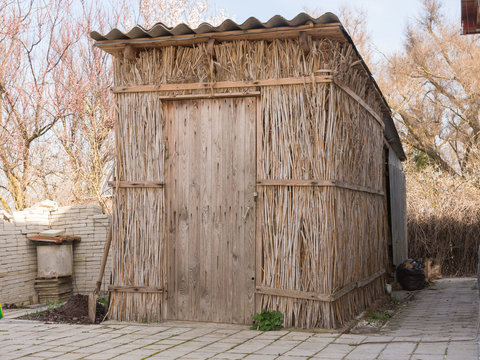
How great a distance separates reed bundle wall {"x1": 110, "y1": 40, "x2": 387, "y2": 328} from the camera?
21.4 feet

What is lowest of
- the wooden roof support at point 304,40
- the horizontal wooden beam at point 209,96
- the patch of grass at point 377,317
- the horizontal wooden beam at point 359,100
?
the patch of grass at point 377,317

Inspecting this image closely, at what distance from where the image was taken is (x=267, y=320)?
6.48 meters

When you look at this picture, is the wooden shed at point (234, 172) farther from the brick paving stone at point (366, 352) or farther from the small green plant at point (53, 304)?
the small green plant at point (53, 304)

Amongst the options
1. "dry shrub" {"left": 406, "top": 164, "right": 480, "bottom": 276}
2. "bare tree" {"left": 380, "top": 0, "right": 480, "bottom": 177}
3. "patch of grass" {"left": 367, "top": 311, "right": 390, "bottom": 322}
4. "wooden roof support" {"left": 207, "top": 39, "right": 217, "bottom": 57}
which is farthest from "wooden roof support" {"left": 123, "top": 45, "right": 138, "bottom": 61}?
"bare tree" {"left": 380, "top": 0, "right": 480, "bottom": 177}

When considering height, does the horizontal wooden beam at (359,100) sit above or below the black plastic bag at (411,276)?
above

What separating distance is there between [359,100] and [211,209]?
104 inches

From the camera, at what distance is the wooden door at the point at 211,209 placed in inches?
271

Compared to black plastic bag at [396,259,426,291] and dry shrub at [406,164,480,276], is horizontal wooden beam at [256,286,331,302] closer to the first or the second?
black plastic bag at [396,259,426,291]

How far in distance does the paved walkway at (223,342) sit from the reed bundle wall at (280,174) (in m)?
0.54

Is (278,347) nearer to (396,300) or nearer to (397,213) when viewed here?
(396,300)

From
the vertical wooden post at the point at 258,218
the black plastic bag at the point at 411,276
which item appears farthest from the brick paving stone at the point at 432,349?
the black plastic bag at the point at 411,276

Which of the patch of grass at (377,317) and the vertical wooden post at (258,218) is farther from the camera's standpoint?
the patch of grass at (377,317)

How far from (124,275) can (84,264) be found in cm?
267

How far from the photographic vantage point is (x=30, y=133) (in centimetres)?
1405
